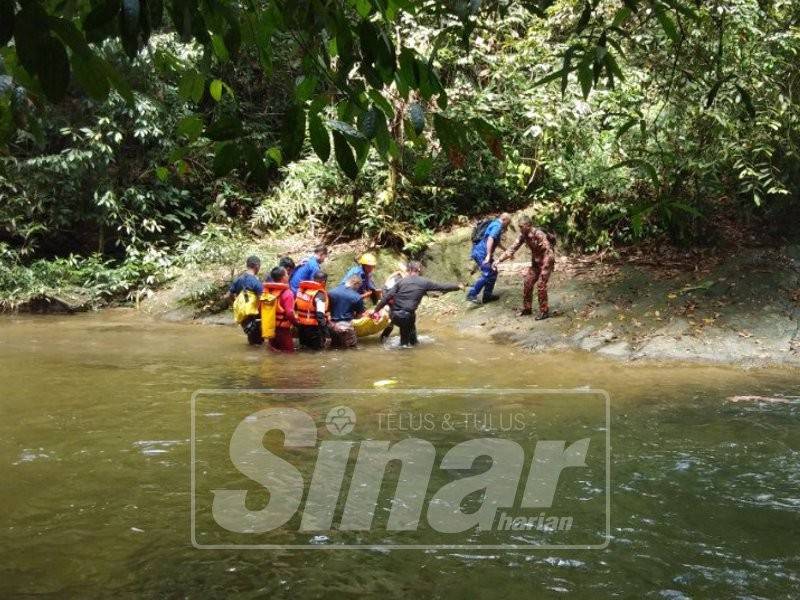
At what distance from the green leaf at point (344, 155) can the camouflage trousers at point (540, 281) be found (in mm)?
9088

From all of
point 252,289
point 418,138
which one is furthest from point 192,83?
point 252,289

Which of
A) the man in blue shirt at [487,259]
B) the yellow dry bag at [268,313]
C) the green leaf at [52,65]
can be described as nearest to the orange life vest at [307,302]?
the yellow dry bag at [268,313]

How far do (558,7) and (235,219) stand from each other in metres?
8.67

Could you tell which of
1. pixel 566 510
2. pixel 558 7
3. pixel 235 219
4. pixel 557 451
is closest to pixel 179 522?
pixel 566 510

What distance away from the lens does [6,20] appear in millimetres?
1321

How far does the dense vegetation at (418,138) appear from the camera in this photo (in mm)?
1886

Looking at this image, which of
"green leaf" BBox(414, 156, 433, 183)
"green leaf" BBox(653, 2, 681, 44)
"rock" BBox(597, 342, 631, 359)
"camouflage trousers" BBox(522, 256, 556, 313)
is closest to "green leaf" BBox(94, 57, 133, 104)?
"green leaf" BBox(414, 156, 433, 183)

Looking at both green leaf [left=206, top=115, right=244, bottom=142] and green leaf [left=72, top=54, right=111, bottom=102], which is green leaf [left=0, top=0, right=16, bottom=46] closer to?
green leaf [left=72, top=54, right=111, bottom=102]

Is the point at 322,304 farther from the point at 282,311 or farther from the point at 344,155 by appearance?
the point at 344,155

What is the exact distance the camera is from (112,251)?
52.0 ft

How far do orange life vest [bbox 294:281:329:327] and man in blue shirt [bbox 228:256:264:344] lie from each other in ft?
1.83

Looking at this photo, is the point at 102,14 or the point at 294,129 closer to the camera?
the point at 102,14

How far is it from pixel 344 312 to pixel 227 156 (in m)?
7.90

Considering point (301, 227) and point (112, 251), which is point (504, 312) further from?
point (112, 251)
